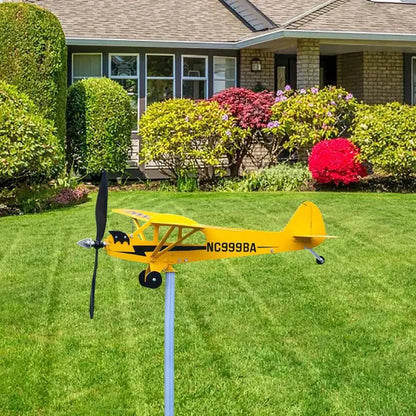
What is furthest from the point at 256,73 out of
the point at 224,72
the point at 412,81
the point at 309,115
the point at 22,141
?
the point at 22,141

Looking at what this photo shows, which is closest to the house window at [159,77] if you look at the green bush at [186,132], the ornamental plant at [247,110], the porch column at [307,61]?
the ornamental plant at [247,110]

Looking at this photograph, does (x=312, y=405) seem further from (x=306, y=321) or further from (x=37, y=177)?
(x=37, y=177)

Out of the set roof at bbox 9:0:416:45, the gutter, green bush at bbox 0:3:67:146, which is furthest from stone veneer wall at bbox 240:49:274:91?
green bush at bbox 0:3:67:146

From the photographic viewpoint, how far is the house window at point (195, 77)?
18.7 meters

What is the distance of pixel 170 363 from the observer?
341 cm

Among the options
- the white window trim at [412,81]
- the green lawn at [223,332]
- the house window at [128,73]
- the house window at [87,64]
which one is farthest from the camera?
the white window trim at [412,81]

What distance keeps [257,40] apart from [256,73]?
→ 1.79 metres

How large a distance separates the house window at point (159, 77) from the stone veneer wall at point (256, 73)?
173cm

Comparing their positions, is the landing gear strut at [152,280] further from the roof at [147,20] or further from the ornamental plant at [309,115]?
the roof at [147,20]

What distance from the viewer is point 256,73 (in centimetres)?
1927

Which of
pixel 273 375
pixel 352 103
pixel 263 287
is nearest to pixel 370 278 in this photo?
pixel 263 287

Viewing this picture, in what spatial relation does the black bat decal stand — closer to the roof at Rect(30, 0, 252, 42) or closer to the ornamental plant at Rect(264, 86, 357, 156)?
the ornamental plant at Rect(264, 86, 357, 156)

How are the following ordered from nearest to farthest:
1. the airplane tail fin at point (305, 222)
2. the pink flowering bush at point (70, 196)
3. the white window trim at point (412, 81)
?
the airplane tail fin at point (305, 222), the pink flowering bush at point (70, 196), the white window trim at point (412, 81)

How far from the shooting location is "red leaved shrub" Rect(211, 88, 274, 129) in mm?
16156
